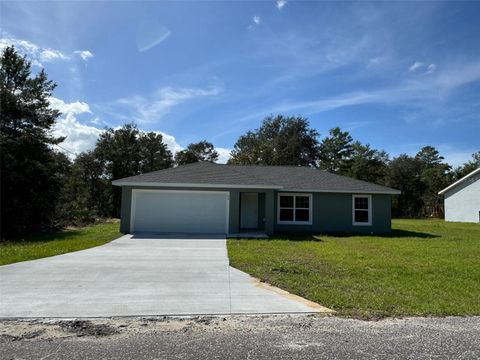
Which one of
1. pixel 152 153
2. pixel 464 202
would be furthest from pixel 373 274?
pixel 152 153

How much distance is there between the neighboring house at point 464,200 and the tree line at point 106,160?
30.4 ft

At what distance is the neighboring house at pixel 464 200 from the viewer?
3247 centimetres

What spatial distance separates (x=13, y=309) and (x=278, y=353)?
13.2 ft

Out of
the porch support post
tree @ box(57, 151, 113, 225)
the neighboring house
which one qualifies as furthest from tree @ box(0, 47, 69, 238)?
the neighboring house

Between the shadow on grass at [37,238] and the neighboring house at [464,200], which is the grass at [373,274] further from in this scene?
the neighboring house at [464,200]

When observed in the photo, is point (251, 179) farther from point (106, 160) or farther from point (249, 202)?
point (106, 160)

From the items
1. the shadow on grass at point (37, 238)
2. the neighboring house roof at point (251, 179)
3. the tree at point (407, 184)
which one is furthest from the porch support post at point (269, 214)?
the tree at point (407, 184)

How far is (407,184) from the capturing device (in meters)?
47.8

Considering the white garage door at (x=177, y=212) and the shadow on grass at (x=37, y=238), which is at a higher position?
the white garage door at (x=177, y=212)

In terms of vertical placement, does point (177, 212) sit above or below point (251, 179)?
below

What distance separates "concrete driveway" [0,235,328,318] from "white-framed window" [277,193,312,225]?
877 cm

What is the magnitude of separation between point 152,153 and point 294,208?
3222cm

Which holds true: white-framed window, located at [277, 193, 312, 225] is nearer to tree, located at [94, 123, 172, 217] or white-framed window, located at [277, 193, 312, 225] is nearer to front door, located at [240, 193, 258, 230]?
front door, located at [240, 193, 258, 230]

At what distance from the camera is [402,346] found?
14.4 feet
